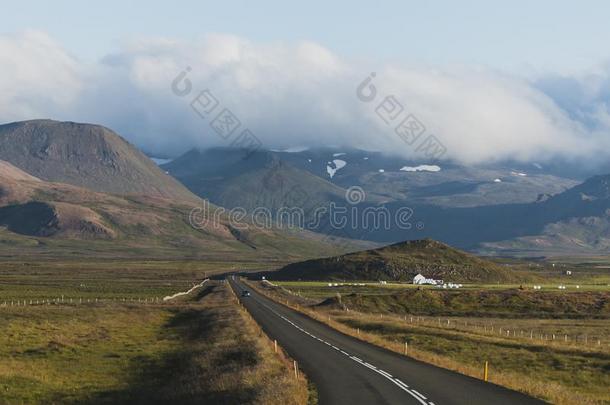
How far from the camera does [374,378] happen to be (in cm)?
4222

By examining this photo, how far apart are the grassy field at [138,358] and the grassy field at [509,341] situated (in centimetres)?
1110

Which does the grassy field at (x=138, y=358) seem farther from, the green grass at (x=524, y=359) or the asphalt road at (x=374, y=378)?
the green grass at (x=524, y=359)

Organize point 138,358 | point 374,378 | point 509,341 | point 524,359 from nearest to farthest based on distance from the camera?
point 374,378 → point 524,359 → point 138,358 → point 509,341

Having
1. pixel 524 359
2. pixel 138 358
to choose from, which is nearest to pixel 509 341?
pixel 524 359

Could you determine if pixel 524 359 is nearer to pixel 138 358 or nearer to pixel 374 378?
pixel 374 378

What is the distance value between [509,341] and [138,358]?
3095cm

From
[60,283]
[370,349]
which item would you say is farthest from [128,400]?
[60,283]

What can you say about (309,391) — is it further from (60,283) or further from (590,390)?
(60,283)

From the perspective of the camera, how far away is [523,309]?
424 feet

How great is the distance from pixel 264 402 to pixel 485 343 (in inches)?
1610

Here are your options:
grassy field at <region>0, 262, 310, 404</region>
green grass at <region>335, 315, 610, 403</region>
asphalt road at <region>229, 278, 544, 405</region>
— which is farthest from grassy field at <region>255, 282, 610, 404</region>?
grassy field at <region>0, 262, 310, 404</region>

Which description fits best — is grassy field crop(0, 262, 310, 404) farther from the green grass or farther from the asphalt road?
the green grass

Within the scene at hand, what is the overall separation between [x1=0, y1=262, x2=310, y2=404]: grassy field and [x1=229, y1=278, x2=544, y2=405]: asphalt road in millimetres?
1792

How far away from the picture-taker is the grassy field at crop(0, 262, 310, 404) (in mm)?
41469
